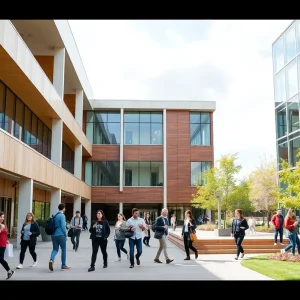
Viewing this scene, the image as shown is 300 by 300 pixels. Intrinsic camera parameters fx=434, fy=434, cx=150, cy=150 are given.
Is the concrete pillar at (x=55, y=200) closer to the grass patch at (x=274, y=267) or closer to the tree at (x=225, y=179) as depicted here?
the tree at (x=225, y=179)

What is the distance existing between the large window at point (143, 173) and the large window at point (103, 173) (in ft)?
Result: 3.43

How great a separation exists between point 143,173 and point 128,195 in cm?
307

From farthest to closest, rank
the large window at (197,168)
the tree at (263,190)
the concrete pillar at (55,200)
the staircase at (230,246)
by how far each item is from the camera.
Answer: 1. the tree at (263,190)
2. the large window at (197,168)
3. the concrete pillar at (55,200)
4. the staircase at (230,246)

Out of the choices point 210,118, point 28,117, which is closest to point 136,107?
point 210,118

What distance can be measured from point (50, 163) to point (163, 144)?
2565 cm

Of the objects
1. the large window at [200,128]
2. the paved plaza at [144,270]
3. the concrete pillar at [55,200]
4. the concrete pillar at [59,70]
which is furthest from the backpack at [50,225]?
the large window at [200,128]

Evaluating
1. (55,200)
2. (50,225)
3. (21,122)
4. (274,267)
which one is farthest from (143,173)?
(50,225)

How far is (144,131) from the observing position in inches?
1977

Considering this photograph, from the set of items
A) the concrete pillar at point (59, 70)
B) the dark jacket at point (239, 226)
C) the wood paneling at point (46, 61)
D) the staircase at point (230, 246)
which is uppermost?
the wood paneling at point (46, 61)

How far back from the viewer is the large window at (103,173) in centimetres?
4972

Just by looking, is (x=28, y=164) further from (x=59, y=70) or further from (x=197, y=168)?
(x=197, y=168)

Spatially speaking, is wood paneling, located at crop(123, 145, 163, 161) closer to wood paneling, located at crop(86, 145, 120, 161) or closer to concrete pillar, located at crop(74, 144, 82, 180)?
wood paneling, located at crop(86, 145, 120, 161)

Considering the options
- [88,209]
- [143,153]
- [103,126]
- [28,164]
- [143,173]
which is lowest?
[88,209]
